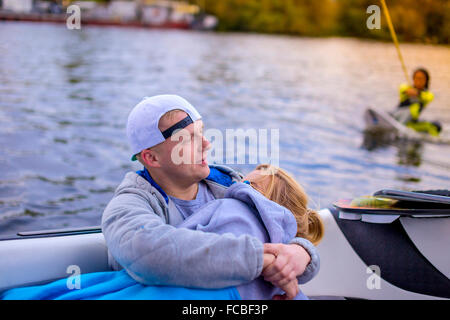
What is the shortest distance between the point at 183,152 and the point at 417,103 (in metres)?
7.04

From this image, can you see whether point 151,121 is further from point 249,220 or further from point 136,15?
point 136,15

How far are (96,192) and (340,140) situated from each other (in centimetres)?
441

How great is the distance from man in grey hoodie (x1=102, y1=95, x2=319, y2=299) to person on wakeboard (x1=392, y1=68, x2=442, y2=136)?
264 inches

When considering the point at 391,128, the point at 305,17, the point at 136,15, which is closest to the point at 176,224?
the point at 391,128

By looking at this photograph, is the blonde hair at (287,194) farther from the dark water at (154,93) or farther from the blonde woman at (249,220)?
the dark water at (154,93)

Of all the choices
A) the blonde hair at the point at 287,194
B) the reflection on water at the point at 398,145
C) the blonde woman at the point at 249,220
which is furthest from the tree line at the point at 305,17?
the blonde woman at the point at 249,220

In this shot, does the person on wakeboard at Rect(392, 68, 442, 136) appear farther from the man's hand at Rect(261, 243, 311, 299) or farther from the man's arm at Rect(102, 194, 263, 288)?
the man's arm at Rect(102, 194, 263, 288)

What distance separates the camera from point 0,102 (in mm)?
9234

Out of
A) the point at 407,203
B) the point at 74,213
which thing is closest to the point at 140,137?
the point at 407,203

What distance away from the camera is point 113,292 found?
146 cm

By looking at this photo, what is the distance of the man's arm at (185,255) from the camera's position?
4.33 feet

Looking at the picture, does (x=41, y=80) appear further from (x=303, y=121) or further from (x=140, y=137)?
(x=140, y=137)

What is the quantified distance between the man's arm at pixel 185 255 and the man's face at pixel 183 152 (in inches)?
9.3
